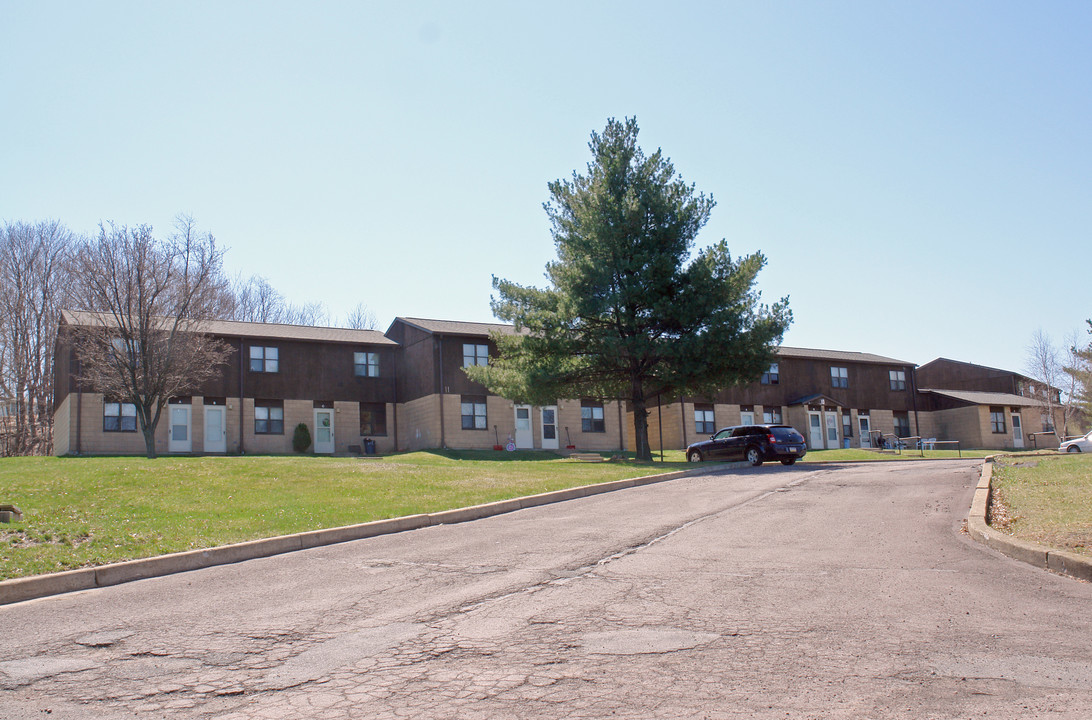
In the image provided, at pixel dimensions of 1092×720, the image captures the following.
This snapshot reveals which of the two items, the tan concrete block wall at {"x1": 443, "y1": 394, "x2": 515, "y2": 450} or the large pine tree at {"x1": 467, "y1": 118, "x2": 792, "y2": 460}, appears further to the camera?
the tan concrete block wall at {"x1": 443, "y1": 394, "x2": 515, "y2": 450}

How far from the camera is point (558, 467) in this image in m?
26.3

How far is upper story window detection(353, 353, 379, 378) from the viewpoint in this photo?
40531mm

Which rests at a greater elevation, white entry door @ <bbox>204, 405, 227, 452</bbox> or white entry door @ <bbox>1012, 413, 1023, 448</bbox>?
white entry door @ <bbox>204, 405, 227, 452</bbox>

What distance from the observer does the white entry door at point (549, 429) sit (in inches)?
1598

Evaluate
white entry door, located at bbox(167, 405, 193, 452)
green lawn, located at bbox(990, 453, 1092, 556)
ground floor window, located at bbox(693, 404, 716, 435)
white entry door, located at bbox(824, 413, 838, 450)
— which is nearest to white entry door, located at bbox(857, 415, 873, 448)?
white entry door, located at bbox(824, 413, 838, 450)

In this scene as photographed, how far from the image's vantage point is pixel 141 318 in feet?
95.8

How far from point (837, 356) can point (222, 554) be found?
48.5 meters

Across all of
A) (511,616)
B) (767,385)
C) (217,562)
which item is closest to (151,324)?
(217,562)

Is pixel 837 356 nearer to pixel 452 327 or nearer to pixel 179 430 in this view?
pixel 452 327

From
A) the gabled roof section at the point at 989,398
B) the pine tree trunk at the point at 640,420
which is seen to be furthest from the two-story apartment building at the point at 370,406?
the gabled roof section at the point at 989,398

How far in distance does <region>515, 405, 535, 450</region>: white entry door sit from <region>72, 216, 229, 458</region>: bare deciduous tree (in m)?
15.1

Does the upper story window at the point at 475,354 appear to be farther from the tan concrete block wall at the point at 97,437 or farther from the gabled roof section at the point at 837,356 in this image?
the gabled roof section at the point at 837,356

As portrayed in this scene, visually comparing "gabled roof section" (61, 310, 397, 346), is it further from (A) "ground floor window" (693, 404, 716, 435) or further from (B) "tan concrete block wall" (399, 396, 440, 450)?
(A) "ground floor window" (693, 404, 716, 435)

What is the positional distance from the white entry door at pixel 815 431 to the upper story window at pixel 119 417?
36455 millimetres
